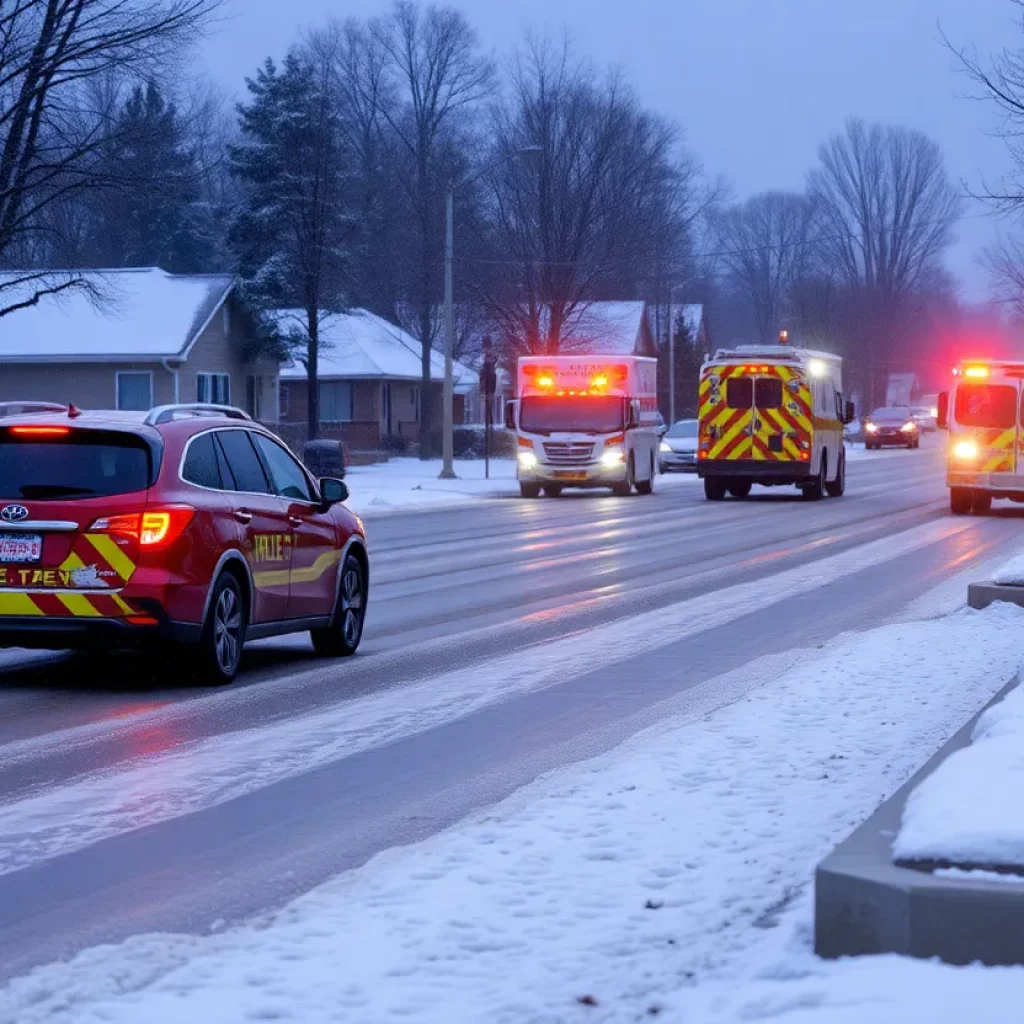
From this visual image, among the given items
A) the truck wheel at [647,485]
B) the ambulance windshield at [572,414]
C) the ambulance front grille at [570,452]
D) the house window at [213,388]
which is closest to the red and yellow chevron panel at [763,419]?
the ambulance windshield at [572,414]

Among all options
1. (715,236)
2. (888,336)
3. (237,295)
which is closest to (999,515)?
(237,295)

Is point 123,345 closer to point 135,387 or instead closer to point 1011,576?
point 135,387

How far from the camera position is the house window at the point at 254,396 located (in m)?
59.4

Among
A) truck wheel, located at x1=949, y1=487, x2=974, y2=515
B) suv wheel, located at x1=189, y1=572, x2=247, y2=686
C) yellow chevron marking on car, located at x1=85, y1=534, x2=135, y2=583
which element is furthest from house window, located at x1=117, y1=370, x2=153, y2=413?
yellow chevron marking on car, located at x1=85, y1=534, x2=135, y2=583

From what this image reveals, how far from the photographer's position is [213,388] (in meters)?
56.1

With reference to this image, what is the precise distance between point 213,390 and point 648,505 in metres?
22.5

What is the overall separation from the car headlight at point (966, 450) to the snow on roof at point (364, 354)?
3297 cm

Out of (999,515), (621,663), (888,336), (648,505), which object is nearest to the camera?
(621,663)

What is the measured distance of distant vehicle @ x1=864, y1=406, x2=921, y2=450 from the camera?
82875 millimetres

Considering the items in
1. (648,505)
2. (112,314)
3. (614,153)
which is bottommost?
(648,505)

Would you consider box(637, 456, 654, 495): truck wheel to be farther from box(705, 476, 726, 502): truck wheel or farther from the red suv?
the red suv

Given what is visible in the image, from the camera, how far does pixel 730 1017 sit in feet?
16.1

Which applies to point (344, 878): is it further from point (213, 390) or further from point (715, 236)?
point (715, 236)

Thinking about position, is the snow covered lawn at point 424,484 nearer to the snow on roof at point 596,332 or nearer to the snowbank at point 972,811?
the snow on roof at point 596,332
